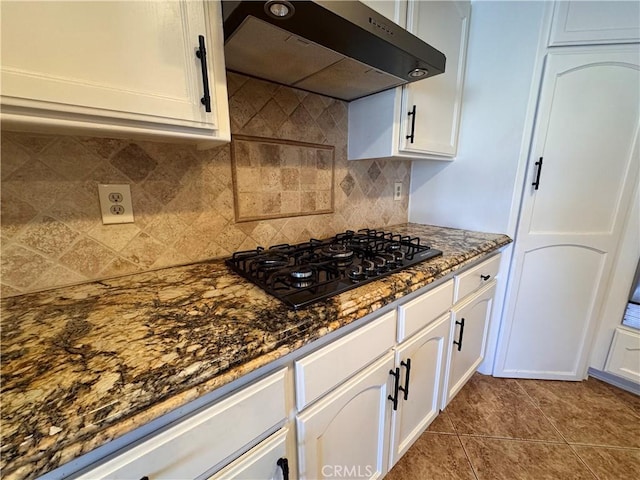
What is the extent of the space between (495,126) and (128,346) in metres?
1.86

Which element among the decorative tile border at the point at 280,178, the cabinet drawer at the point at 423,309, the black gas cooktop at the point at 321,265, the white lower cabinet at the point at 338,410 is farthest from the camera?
the decorative tile border at the point at 280,178

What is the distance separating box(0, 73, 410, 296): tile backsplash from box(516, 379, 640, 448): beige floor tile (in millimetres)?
1649

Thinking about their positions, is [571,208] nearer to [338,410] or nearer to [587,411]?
[587,411]

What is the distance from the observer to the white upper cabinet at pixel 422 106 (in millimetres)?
1235

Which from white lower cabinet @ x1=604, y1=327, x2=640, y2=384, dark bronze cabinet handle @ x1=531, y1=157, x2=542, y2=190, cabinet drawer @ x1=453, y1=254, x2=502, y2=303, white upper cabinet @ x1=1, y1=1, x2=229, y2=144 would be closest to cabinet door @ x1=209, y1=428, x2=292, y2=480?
white upper cabinet @ x1=1, y1=1, x2=229, y2=144

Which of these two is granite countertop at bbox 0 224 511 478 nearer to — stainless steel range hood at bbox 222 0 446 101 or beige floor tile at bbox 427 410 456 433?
stainless steel range hood at bbox 222 0 446 101

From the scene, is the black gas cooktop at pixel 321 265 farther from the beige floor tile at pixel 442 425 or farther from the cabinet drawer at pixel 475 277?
the beige floor tile at pixel 442 425

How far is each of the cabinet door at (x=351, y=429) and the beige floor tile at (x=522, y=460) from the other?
537 mm

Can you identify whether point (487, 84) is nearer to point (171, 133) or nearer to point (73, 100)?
point (171, 133)

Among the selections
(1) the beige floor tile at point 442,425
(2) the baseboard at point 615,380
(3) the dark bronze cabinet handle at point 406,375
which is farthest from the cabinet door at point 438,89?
(2) the baseboard at point 615,380

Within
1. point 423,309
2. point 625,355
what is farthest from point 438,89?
point 625,355

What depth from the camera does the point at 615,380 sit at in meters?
1.70

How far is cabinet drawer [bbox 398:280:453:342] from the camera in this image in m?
0.94

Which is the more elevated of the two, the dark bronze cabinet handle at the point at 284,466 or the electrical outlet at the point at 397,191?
the electrical outlet at the point at 397,191
